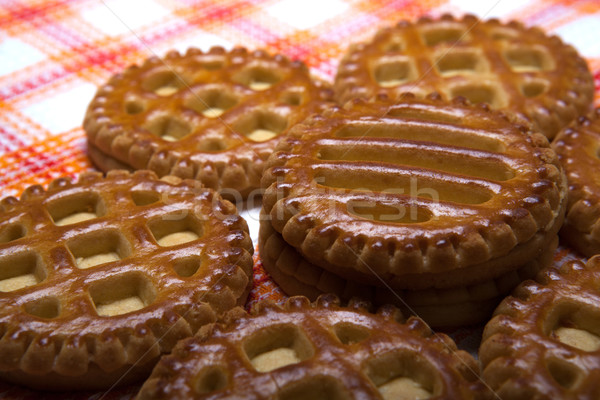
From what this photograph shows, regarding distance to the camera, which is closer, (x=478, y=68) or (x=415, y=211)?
(x=415, y=211)

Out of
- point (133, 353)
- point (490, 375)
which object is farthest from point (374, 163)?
point (133, 353)

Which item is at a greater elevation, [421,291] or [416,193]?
Result: [416,193]

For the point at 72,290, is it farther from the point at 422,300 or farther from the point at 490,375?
the point at 490,375

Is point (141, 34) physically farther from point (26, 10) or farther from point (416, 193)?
point (416, 193)

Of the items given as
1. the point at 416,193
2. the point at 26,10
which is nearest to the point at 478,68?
the point at 416,193

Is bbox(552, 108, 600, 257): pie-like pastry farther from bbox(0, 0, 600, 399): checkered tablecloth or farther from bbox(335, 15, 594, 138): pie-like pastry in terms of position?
bbox(0, 0, 600, 399): checkered tablecloth

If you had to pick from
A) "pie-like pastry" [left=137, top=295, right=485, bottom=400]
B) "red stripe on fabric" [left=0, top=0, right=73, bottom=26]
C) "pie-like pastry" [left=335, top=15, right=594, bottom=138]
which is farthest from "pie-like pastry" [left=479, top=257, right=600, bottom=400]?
"red stripe on fabric" [left=0, top=0, right=73, bottom=26]

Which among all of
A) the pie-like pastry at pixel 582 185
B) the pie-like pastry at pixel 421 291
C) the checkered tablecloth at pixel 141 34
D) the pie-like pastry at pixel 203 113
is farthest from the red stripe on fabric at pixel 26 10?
the pie-like pastry at pixel 582 185

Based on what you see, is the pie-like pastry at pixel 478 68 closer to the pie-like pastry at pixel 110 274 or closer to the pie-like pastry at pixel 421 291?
the pie-like pastry at pixel 421 291
